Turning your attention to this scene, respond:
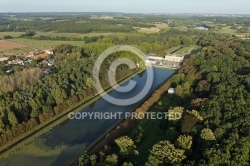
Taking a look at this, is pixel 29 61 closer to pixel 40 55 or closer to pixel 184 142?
pixel 40 55

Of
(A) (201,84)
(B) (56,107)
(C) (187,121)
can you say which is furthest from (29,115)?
(A) (201,84)

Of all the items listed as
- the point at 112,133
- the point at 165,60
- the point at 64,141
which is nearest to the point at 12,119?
the point at 64,141

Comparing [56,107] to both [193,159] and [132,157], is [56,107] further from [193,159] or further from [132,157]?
[193,159]

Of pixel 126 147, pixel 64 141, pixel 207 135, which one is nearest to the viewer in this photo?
pixel 207 135

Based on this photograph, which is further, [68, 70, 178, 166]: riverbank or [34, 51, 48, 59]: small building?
[34, 51, 48, 59]: small building

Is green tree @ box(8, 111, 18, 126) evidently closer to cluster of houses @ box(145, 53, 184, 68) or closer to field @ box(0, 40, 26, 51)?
cluster of houses @ box(145, 53, 184, 68)

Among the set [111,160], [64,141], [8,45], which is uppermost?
[8,45]

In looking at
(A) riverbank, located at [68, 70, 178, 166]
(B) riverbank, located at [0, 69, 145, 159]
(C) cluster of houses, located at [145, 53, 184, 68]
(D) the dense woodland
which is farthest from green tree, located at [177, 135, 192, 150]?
(C) cluster of houses, located at [145, 53, 184, 68]

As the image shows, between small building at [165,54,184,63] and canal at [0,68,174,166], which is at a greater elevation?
small building at [165,54,184,63]
